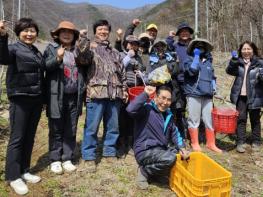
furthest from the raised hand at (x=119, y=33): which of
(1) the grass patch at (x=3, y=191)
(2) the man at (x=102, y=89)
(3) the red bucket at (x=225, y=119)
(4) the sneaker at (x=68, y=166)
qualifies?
(1) the grass patch at (x=3, y=191)

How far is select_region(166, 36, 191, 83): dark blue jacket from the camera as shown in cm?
542

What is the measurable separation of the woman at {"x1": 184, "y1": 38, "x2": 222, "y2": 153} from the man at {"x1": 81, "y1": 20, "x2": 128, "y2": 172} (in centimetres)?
101

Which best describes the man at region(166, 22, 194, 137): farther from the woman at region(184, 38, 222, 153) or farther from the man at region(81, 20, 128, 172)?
the man at region(81, 20, 128, 172)

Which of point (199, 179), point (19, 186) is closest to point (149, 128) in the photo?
point (199, 179)

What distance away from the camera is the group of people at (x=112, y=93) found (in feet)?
13.3

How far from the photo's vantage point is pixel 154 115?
4262 millimetres

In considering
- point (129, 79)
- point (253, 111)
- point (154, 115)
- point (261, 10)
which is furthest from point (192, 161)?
point (261, 10)

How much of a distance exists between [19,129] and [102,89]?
3.39 feet

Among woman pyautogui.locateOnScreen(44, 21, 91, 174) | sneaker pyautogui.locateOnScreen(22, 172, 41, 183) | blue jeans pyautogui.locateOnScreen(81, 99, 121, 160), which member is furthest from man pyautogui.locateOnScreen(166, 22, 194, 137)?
sneaker pyautogui.locateOnScreen(22, 172, 41, 183)

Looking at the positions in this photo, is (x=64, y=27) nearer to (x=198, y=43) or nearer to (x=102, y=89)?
(x=102, y=89)

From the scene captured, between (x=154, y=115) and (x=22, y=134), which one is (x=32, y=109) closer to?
(x=22, y=134)

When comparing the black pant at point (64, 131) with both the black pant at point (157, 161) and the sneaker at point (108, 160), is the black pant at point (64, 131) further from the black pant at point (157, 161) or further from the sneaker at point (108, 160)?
the black pant at point (157, 161)

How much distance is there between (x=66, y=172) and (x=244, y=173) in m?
2.16

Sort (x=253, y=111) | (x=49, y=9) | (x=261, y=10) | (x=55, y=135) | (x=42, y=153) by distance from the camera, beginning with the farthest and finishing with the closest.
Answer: (x=49, y=9) → (x=261, y=10) → (x=253, y=111) → (x=42, y=153) → (x=55, y=135)
